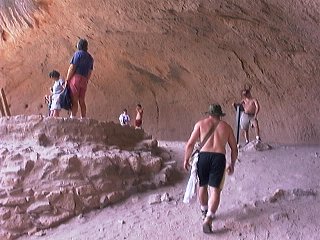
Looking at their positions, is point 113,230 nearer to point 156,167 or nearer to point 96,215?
point 96,215

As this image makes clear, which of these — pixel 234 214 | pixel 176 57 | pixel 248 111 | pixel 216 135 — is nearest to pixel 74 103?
pixel 216 135

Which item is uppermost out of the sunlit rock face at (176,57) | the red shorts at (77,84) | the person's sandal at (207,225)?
the sunlit rock face at (176,57)

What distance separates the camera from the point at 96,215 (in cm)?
649

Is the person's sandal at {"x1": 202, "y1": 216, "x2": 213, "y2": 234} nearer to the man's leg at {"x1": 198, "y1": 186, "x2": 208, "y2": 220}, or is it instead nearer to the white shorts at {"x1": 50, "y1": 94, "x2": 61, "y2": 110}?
the man's leg at {"x1": 198, "y1": 186, "x2": 208, "y2": 220}

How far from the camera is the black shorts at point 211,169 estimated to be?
18.1 ft

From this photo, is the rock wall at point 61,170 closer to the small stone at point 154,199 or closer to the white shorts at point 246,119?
the small stone at point 154,199

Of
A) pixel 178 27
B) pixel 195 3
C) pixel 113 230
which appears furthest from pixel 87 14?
pixel 113 230

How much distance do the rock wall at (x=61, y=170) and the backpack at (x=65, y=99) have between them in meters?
0.53

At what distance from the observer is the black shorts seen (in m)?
5.52

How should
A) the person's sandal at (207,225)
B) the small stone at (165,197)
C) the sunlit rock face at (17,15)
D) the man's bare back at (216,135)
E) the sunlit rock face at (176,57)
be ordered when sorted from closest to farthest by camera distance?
1. the person's sandal at (207,225)
2. the man's bare back at (216,135)
3. the small stone at (165,197)
4. the sunlit rock face at (176,57)
5. the sunlit rock face at (17,15)

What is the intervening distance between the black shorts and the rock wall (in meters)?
1.52

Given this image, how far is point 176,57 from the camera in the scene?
1369 cm

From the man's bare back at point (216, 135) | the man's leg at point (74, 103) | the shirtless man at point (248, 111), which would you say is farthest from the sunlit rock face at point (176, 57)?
the man's bare back at point (216, 135)

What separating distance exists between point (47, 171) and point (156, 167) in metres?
1.46
